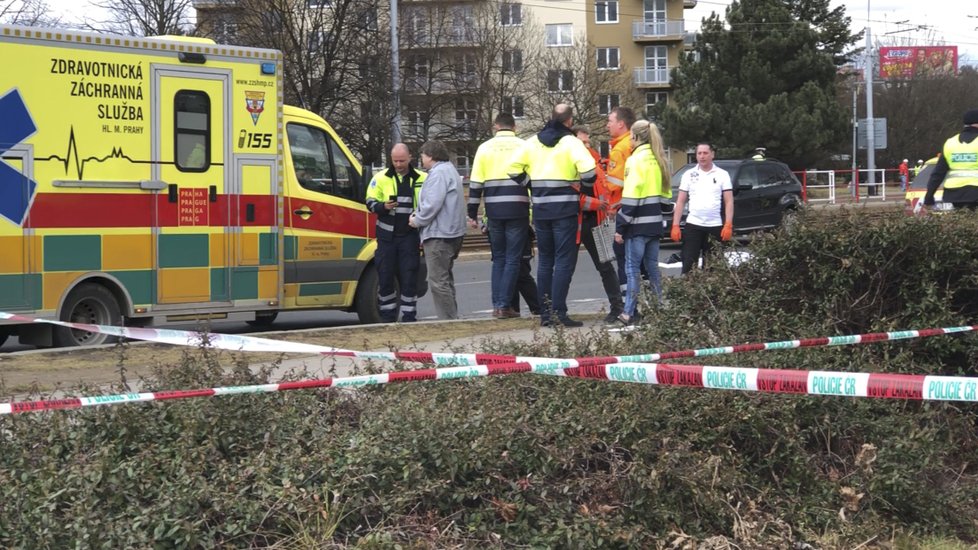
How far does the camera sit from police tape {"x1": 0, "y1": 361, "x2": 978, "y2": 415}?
4.19 metres

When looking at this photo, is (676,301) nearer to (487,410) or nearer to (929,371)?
(929,371)

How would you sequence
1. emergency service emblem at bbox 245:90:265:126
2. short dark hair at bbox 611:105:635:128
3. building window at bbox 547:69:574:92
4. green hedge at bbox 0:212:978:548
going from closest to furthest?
green hedge at bbox 0:212:978:548 < short dark hair at bbox 611:105:635:128 < emergency service emblem at bbox 245:90:265:126 < building window at bbox 547:69:574:92

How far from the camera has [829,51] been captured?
57.2 m

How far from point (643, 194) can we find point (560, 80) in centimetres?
5222

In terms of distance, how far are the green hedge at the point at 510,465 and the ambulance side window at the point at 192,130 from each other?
16.7ft

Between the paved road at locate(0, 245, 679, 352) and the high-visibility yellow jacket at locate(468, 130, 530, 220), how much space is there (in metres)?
1.91

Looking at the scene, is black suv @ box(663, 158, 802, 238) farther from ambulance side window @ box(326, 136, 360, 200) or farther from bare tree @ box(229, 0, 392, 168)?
ambulance side window @ box(326, 136, 360, 200)

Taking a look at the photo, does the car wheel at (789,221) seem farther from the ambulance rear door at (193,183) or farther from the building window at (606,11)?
the building window at (606,11)

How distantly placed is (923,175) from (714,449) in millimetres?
12908

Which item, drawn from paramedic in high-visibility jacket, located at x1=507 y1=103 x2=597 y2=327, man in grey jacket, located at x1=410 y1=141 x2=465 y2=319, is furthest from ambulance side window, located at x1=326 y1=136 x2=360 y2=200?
paramedic in high-visibility jacket, located at x1=507 y1=103 x2=597 y2=327

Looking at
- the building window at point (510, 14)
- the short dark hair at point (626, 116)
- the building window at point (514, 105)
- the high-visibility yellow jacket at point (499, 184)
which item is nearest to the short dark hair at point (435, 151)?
the high-visibility yellow jacket at point (499, 184)

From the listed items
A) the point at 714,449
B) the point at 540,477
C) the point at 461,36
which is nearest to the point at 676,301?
the point at 714,449

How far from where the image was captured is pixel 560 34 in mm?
78062

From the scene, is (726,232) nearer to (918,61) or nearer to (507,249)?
(507,249)
